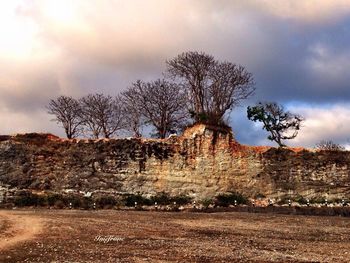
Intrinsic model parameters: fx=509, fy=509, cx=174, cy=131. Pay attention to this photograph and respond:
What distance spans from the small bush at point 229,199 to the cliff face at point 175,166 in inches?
13.6

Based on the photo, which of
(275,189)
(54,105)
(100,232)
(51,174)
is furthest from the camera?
(54,105)

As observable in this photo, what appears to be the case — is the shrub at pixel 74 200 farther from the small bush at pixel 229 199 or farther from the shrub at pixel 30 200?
the small bush at pixel 229 199

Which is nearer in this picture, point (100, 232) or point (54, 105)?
point (100, 232)

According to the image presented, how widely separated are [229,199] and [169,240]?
14572 mm

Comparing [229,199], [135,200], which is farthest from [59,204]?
[229,199]

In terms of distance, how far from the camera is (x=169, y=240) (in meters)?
12.4

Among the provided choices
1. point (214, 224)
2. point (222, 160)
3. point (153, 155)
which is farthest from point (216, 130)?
point (214, 224)

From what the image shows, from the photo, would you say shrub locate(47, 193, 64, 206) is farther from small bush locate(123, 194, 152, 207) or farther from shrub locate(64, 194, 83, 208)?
small bush locate(123, 194, 152, 207)

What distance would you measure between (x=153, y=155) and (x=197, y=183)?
274cm

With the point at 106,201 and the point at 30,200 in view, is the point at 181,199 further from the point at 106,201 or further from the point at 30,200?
the point at 30,200

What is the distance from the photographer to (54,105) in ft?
120

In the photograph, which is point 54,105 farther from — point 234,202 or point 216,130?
point 234,202

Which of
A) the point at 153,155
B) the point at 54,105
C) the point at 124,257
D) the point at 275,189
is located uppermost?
the point at 54,105

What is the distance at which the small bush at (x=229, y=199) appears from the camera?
86.5 ft
